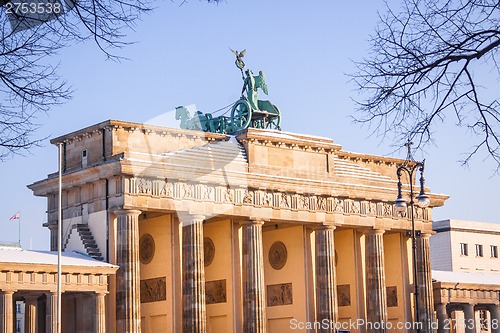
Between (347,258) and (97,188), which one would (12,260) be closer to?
(97,188)

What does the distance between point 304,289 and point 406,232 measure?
30.5 ft

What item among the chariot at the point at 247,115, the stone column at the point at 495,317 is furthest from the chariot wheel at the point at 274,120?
the stone column at the point at 495,317

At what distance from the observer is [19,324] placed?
8731 centimetres

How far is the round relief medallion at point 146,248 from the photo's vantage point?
54219 millimetres

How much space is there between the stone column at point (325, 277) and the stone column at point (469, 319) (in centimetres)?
1360

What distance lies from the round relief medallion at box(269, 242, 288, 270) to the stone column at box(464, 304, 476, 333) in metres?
15.5

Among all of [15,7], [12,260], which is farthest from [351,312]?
[15,7]

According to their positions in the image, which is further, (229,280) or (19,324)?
(19,324)

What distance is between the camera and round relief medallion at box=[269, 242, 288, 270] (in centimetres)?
6041

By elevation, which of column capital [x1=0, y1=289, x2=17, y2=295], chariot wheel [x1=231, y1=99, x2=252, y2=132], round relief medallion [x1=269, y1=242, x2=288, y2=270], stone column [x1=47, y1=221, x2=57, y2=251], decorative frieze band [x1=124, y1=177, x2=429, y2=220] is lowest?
column capital [x1=0, y1=289, x2=17, y2=295]

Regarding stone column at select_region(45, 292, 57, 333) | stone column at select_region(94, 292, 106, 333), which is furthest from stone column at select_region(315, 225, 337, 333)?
stone column at select_region(45, 292, 57, 333)

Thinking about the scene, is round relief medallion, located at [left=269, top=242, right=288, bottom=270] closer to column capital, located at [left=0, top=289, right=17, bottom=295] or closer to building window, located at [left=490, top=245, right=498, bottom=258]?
column capital, located at [left=0, top=289, right=17, bottom=295]

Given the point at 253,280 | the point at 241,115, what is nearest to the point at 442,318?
the point at 253,280

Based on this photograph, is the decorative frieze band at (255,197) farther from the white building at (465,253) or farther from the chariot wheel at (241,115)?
the white building at (465,253)
